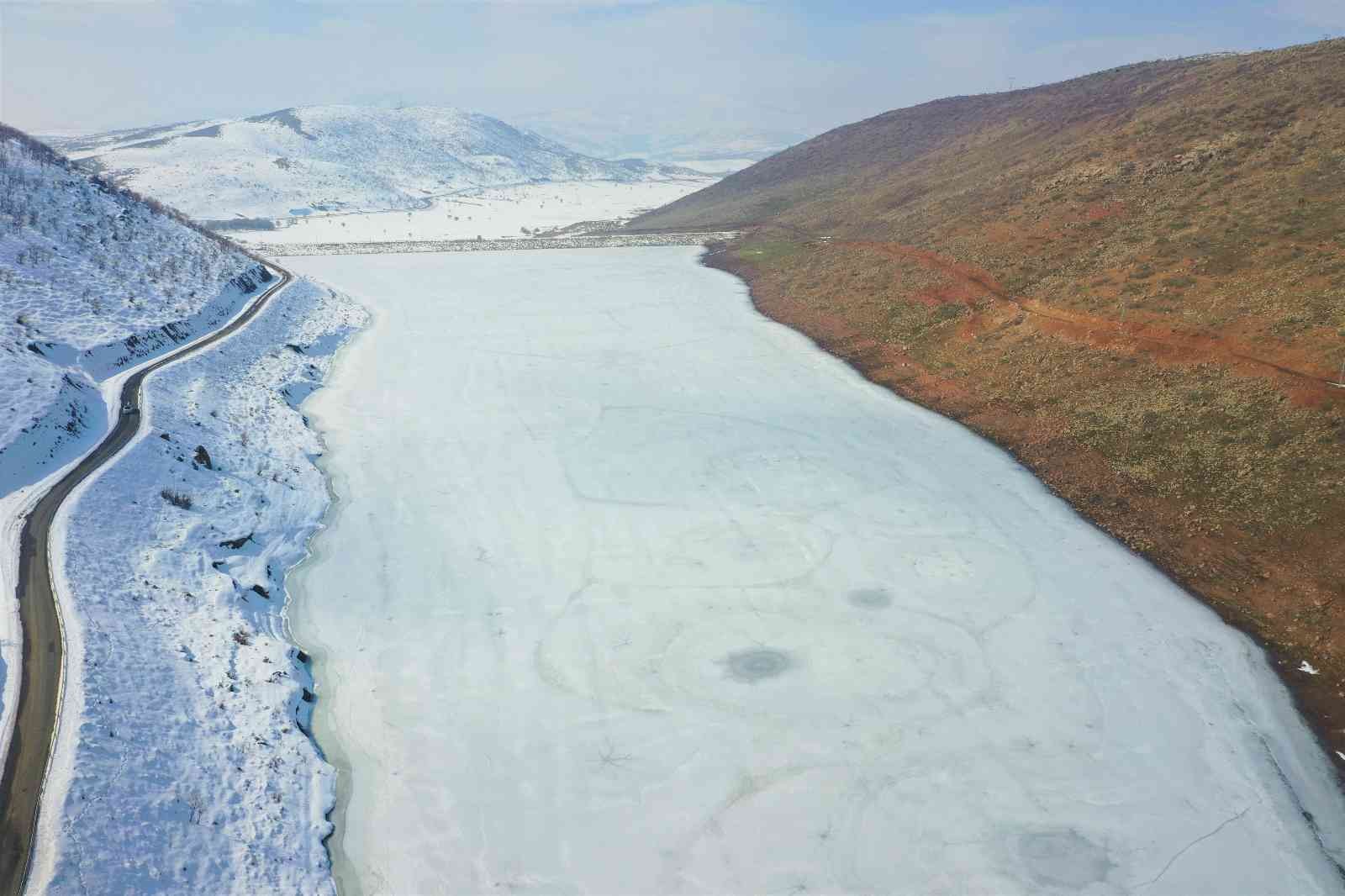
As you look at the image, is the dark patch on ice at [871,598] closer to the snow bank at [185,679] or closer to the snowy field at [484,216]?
the snow bank at [185,679]

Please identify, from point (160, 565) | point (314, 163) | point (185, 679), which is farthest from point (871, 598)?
point (314, 163)

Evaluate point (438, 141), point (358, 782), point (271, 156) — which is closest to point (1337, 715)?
point (358, 782)

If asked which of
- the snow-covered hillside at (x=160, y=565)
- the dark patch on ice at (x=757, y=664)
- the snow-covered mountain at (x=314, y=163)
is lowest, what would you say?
the dark patch on ice at (x=757, y=664)

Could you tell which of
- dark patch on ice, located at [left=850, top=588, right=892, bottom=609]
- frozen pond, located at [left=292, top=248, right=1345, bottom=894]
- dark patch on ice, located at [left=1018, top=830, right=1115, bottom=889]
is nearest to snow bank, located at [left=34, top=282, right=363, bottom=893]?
frozen pond, located at [left=292, top=248, right=1345, bottom=894]

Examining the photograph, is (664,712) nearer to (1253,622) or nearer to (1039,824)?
(1039,824)

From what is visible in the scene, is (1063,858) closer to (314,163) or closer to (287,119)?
(314,163)

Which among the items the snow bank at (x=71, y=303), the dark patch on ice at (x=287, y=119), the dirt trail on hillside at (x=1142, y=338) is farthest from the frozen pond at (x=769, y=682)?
the dark patch on ice at (x=287, y=119)
